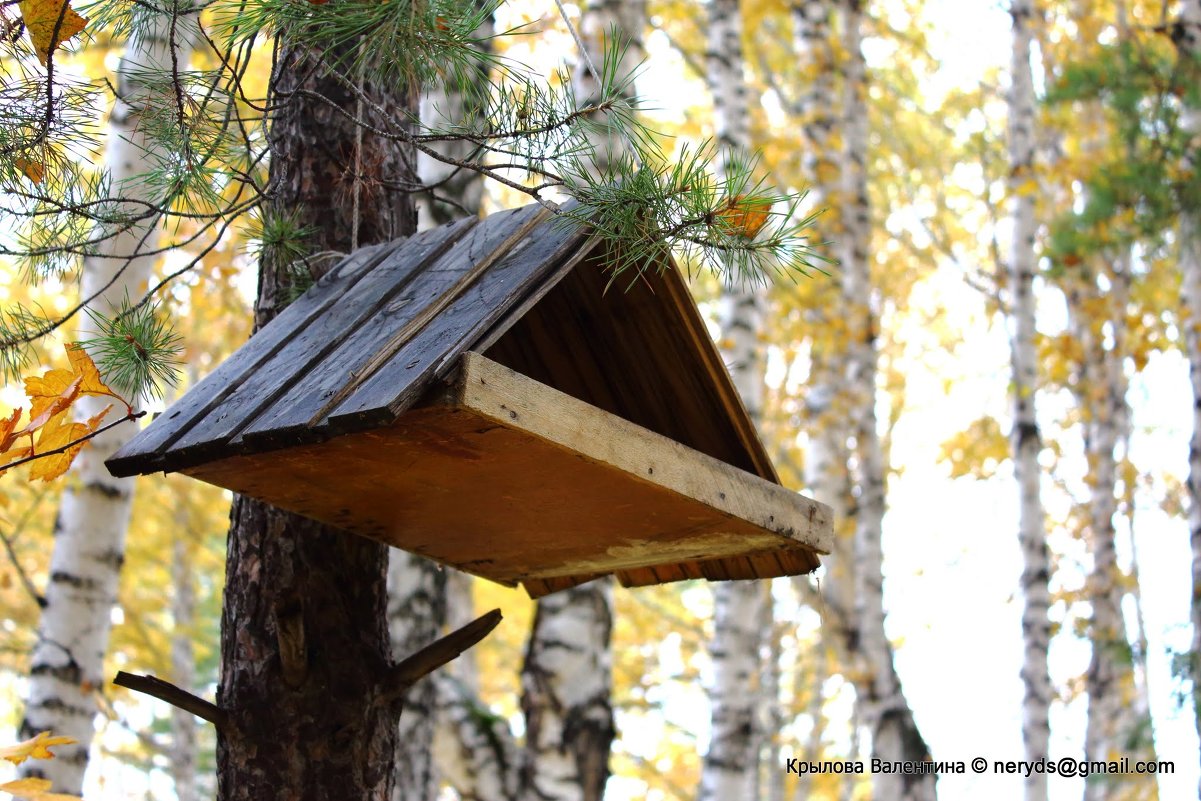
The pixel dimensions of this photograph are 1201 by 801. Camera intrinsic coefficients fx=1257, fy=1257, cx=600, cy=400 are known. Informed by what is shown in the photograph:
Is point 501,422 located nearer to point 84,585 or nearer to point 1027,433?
point 84,585

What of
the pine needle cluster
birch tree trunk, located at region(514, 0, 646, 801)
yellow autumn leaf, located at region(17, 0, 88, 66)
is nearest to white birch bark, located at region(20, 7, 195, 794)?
birch tree trunk, located at region(514, 0, 646, 801)

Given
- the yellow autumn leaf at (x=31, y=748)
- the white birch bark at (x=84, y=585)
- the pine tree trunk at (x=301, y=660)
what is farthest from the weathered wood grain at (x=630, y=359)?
the white birch bark at (x=84, y=585)

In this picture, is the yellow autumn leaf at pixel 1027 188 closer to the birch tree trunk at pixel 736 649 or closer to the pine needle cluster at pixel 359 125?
the birch tree trunk at pixel 736 649

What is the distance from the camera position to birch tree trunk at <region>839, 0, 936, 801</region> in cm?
562

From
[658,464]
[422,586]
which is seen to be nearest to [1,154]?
[658,464]

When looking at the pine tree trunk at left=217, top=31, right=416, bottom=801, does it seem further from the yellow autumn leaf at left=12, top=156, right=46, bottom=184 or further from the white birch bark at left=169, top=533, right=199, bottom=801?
the white birch bark at left=169, top=533, right=199, bottom=801

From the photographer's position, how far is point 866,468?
254 inches

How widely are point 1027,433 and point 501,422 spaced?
5600 millimetres

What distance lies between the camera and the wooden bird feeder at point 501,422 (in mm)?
1866

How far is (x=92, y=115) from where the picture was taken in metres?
2.24

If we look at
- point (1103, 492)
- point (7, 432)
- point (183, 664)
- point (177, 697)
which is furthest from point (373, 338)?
point (183, 664)

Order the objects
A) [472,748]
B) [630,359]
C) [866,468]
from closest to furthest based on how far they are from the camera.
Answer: [630,359] < [472,748] < [866,468]

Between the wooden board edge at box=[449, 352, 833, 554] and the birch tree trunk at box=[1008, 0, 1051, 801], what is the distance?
4468mm

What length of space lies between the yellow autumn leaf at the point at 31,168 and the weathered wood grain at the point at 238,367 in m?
0.46
